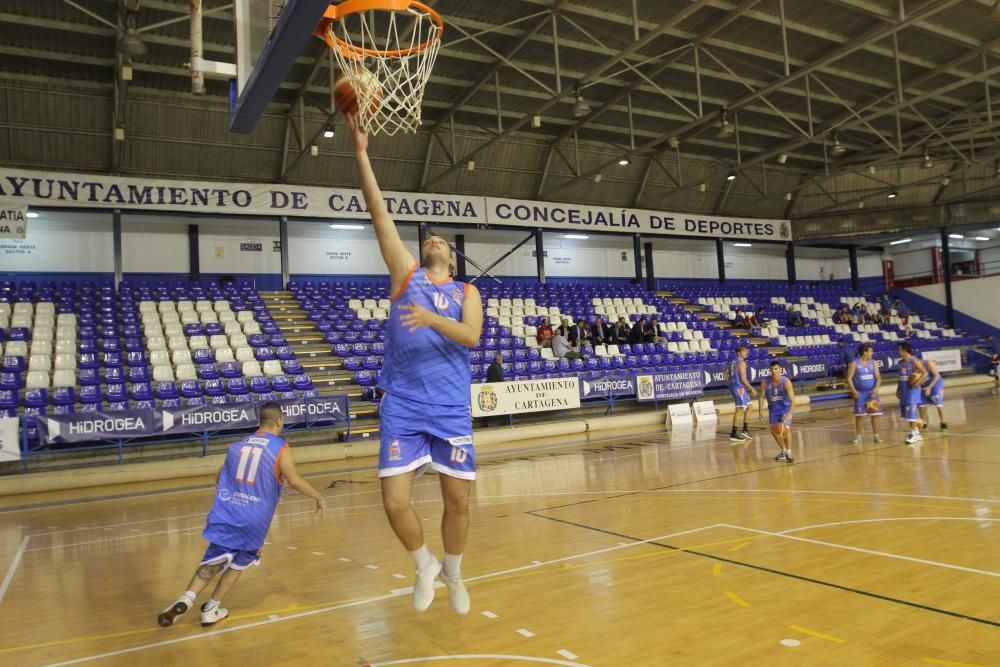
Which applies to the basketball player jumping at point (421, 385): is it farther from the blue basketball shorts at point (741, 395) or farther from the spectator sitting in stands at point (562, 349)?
the spectator sitting in stands at point (562, 349)

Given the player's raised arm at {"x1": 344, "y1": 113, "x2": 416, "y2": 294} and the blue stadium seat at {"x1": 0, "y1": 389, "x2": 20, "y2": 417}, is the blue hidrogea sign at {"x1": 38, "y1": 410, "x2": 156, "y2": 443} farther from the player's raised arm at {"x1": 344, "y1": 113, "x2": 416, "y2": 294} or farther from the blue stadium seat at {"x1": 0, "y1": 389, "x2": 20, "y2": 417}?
the player's raised arm at {"x1": 344, "y1": 113, "x2": 416, "y2": 294}

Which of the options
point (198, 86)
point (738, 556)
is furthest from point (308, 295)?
point (738, 556)

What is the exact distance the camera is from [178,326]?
1650 centimetres

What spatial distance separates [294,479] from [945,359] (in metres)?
27.0

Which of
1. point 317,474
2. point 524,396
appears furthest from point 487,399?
point 317,474

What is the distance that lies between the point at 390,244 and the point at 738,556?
3727mm

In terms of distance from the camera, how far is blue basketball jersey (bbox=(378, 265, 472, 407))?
336cm

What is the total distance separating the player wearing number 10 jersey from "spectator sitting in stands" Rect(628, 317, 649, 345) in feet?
58.1

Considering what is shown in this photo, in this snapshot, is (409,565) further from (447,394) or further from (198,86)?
(198,86)

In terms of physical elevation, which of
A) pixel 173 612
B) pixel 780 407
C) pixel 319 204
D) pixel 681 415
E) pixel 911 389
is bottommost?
pixel 173 612

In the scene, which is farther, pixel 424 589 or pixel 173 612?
pixel 173 612

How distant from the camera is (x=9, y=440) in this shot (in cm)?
1130

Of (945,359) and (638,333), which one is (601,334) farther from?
(945,359)

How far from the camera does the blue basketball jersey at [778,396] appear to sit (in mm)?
10547
